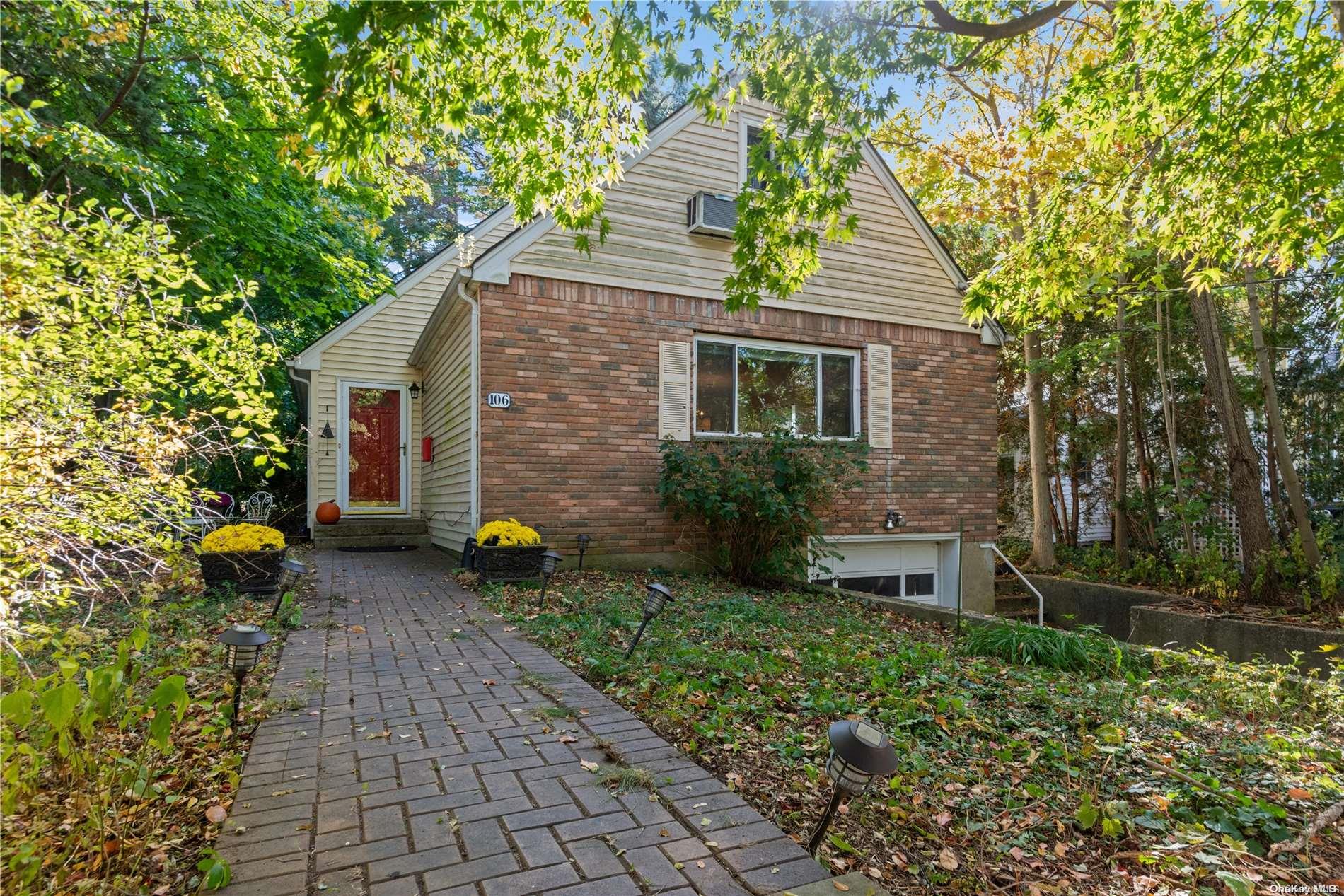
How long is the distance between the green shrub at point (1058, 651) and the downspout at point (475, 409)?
5096 mm

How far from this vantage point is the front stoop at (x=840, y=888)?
2006mm

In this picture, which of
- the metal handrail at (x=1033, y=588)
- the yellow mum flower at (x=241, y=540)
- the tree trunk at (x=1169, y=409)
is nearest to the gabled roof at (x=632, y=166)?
the tree trunk at (x=1169, y=409)

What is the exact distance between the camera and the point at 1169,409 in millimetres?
10383

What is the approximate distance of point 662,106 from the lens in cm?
2573

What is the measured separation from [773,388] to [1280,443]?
6223 millimetres

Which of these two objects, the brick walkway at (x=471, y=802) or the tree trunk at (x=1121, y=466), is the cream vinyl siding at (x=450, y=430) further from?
the tree trunk at (x=1121, y=466)

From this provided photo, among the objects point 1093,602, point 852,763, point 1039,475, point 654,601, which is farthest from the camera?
point 1039,475

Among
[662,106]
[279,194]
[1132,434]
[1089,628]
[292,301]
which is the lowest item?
[1089,628]

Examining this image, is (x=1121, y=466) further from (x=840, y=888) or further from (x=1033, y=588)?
(x=840, y=888)

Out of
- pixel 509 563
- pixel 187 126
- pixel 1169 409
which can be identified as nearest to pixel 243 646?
pixel 509 563

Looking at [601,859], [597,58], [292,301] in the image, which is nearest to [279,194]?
[292,301]

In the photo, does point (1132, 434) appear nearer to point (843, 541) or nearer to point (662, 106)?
point (843, 541)

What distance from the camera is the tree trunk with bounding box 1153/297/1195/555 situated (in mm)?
10039

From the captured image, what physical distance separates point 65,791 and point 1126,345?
44.4ft
